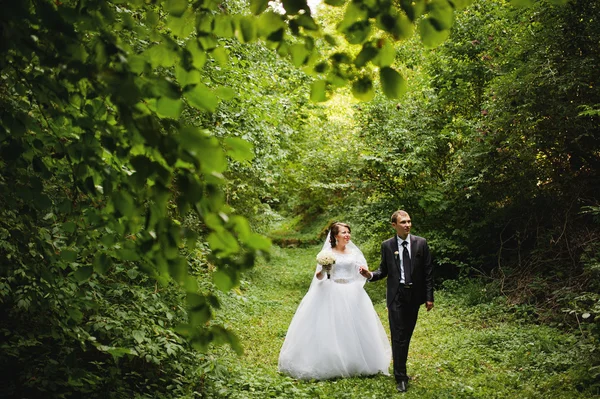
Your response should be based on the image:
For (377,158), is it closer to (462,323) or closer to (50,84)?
(462,323)

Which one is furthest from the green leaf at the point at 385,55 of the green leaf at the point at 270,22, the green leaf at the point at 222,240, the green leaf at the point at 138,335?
the green leaf at the point at 138,335

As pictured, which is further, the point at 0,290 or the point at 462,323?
the point at 462,323

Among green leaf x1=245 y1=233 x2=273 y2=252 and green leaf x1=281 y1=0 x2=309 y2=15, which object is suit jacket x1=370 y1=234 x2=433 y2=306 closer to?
green leaf x1=281 y1=0 x2=309 y2=15

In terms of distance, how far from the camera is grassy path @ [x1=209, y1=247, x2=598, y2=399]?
5883 millimetres

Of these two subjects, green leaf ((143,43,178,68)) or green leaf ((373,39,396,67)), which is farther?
green leaf ((143,43,178,68))

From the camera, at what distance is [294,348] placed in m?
7.27

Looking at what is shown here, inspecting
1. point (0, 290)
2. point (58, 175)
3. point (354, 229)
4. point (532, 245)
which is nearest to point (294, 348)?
point (0, 290)

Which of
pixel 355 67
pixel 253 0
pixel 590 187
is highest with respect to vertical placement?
pixel 590 187

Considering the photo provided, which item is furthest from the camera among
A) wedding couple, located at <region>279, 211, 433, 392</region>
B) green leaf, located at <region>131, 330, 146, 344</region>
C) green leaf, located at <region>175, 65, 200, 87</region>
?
wedding couple, located at <region>279, 211, 433, 392</region>

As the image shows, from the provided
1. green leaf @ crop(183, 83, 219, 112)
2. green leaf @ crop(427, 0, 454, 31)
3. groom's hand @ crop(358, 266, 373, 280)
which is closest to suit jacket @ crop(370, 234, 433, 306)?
groom's hand @ crop(358, 266, 373, 280)

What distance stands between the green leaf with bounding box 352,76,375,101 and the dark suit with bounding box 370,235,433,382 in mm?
4874

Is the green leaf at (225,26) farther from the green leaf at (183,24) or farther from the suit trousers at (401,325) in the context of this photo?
the suit trousers at (401,325)

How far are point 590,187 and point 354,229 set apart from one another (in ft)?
30.5

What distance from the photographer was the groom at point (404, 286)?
20.8 feet
